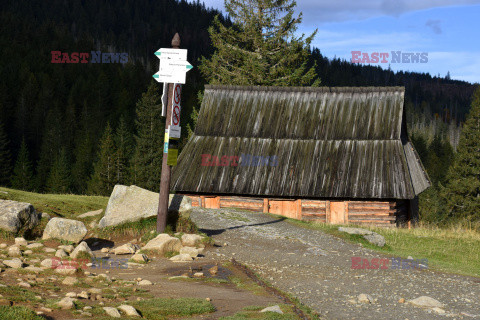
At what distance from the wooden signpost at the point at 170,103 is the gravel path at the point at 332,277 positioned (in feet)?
6.99

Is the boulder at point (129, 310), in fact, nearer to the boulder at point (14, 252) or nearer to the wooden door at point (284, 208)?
the boulder at point (14, 252)

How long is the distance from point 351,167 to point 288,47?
17729 mm

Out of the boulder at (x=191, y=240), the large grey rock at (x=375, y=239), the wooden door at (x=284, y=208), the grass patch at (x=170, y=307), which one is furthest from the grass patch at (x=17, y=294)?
the wooden door at (x=284, y=208)

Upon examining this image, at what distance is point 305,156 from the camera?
27375 mm

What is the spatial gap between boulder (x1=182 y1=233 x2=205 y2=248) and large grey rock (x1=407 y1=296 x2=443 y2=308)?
6640mm

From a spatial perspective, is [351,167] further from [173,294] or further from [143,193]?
[173,294]

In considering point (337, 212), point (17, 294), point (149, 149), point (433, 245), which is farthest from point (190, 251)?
point (149, 149)

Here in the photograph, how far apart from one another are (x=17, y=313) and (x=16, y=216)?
299 inches

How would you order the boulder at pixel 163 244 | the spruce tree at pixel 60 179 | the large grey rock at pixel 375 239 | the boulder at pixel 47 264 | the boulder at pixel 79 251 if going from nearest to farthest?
the boulder at pixel 47 264
the boulder at pixel 79 251
the boulder at pixel 163 244
the large grey rock at pixel 375 239
the spruce tree at pixel 60 179

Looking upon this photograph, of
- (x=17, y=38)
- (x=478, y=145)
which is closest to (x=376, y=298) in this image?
(x=478, y=145)

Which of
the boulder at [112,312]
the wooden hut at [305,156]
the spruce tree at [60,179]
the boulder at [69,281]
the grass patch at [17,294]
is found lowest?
the spruce tree at [60,179]

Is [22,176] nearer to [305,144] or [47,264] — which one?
[305,144]

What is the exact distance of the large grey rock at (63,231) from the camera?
14.2 metres

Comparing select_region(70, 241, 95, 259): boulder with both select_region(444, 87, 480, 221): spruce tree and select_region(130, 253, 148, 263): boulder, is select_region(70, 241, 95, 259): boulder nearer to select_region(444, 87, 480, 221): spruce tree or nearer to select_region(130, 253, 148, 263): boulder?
select_region(130, 253, 148, 263): boulder
